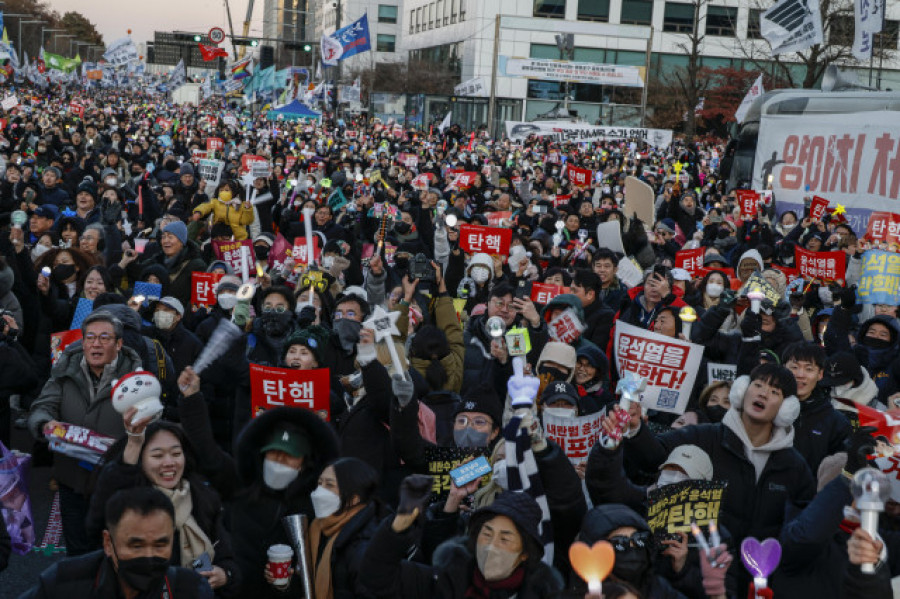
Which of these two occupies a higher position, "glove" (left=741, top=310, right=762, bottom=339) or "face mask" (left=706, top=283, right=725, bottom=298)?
"glove" (left=741, top=310, right=762, bottom=339)

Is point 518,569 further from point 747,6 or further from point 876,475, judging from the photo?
point 747,6

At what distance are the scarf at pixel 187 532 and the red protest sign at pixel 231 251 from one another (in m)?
5.41

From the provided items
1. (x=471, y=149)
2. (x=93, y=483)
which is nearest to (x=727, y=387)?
(x=93, y=483)

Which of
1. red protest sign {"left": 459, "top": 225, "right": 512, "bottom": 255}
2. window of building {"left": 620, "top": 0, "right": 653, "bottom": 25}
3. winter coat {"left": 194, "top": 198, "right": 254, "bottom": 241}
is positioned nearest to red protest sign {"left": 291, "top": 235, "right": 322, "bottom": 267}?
red protest sign {"left": 459, "top": 225, "right": 512, "bottom": 255}

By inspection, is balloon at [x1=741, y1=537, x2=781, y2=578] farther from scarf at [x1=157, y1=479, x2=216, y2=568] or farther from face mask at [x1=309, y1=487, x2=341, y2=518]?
scarf at [x1=157, y1=479, x2=216, y2=568]

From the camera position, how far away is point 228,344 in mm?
5828

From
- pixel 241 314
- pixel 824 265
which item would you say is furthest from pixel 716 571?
pixel 824 265

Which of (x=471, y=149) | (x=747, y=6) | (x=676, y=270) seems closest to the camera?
(x=676, y=270)

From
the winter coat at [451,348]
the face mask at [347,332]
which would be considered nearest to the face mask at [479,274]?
the winter coat at [451,348]

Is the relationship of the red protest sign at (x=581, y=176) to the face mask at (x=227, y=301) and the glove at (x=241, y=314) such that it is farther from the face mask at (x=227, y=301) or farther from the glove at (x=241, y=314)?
the glove at (x=241, y=314)

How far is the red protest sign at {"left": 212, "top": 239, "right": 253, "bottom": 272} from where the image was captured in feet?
31.8

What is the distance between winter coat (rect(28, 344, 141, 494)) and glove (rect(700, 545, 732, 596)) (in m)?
2.84

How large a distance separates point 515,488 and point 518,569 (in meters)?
0.46

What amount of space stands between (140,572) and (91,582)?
0.67 feet
